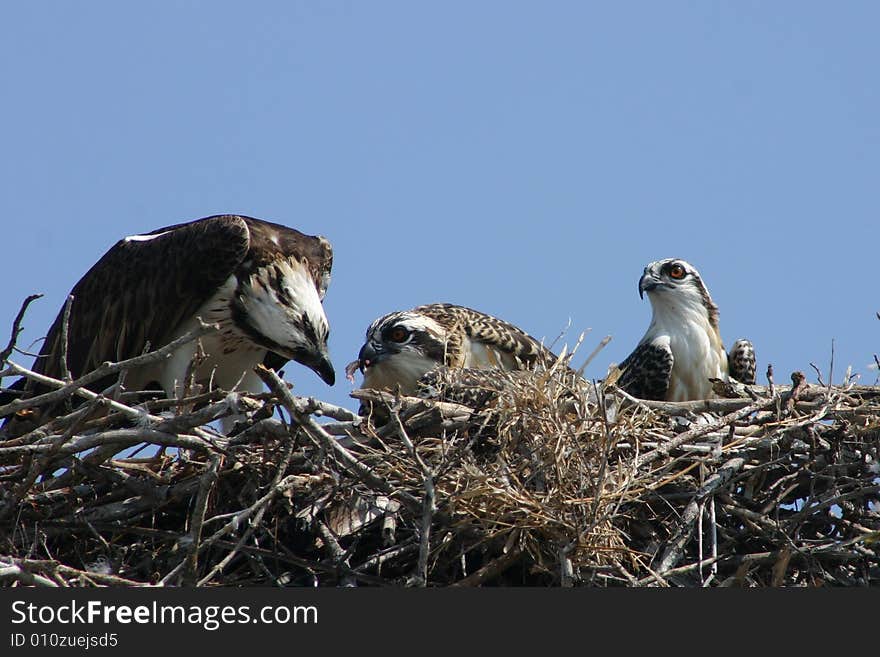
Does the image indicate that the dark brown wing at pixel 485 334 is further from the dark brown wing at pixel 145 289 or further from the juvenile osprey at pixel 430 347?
the dark brown wing at pixel 145 289

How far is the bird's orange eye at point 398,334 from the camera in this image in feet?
27.2

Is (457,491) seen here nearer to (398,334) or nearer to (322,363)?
(322,363)

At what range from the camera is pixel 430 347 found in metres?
8.27

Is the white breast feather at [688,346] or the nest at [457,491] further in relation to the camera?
the white breast feather at [688,346]

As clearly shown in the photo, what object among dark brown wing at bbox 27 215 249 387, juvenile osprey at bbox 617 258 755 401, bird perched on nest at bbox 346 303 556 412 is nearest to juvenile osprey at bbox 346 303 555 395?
bird perched on nest at bbox 346 303 556 412

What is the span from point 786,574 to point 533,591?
1607 millimetres

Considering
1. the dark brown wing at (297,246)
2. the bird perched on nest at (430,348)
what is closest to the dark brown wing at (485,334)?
the bird perched on nest at (430,348)

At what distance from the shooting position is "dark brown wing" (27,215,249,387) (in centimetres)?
817

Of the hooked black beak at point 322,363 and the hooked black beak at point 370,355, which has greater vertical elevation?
the hooked black beak at point 370,355

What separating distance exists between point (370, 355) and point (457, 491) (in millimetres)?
2127

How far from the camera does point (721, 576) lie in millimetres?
6711

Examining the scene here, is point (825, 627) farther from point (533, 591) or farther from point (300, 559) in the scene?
point (300, 559)

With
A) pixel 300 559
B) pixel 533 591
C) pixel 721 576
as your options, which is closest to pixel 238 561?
pixel 300 559

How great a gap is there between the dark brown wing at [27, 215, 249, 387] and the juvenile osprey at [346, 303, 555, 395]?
0.92 metres
